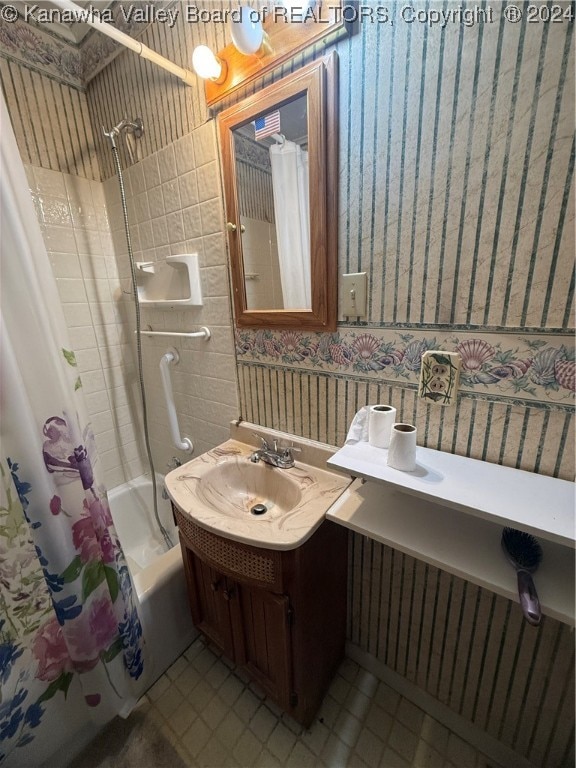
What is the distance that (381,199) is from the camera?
77 cm

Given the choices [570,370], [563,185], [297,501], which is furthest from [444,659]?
[563,185]

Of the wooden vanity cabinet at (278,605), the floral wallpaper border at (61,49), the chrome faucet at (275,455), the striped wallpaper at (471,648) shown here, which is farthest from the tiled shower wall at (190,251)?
the striped wallpaper at (471,648)

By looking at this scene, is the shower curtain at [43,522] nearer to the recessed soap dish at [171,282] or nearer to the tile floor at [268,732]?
the tile floor at [268,732]

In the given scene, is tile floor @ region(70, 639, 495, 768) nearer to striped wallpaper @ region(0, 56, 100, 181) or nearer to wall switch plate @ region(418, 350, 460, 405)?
wall switch plate @ region(418, 350, 460, 405)

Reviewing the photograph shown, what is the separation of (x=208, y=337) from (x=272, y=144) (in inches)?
27.8

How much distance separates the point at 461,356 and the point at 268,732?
4.41 feet

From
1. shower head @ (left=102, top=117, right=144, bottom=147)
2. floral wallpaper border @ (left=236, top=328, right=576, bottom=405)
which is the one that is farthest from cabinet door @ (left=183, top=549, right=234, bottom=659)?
shower head @ (left=102, top=117, right=144, bottom=147)

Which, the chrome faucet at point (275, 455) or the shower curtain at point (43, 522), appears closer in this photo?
the shower curtain at point (43, 522)

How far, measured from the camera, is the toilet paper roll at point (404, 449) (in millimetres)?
708

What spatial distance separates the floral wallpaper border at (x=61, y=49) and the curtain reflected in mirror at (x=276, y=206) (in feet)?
2.45

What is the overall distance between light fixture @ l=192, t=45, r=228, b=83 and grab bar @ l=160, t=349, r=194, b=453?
0.99 m

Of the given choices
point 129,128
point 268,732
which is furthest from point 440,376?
point 129,128

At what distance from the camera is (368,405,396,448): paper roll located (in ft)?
2.63

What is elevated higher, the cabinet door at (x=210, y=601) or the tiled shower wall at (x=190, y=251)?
the tiled shower wall at (x=190, y=251)
